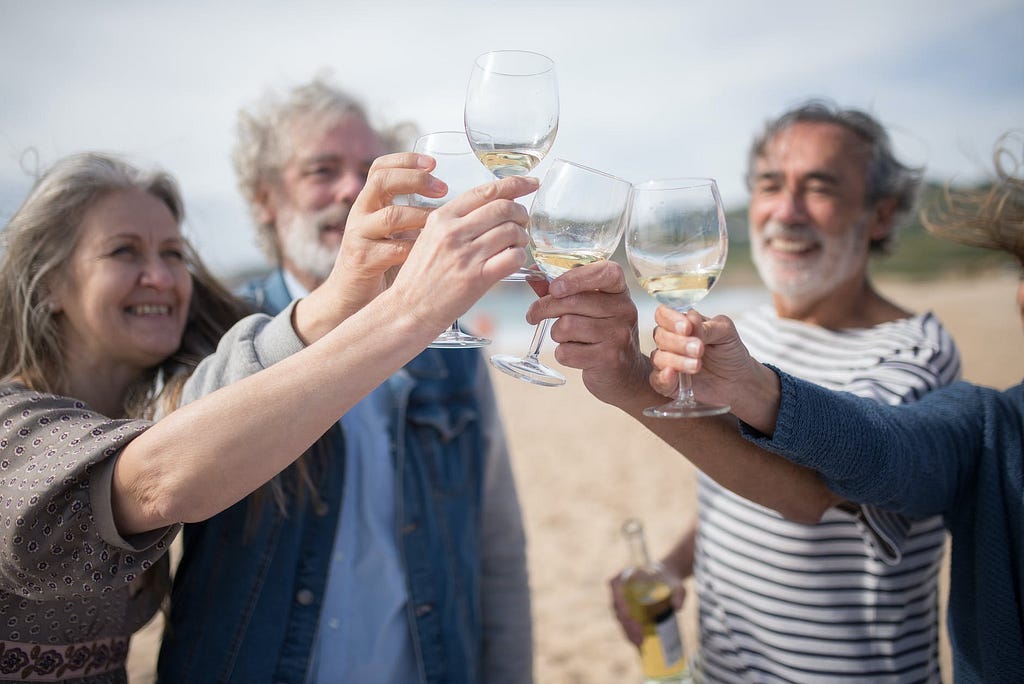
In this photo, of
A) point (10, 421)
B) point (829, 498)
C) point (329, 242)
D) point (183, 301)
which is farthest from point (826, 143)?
point (10, 421)

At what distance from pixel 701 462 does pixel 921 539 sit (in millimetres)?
846

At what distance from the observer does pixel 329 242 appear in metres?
3.11

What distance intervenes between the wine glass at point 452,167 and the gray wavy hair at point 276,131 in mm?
1841

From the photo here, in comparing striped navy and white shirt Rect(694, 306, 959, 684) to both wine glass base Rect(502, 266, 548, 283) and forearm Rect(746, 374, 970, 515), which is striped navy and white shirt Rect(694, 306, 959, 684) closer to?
forearm Rect(746, 374, 970, 515)

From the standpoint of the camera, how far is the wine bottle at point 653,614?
2.51m

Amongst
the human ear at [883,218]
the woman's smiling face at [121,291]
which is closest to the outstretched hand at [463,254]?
the woman's smiling face at [121,291]

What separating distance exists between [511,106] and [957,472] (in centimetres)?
144

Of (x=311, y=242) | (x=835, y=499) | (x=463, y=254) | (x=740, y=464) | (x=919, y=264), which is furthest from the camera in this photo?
(x=919, y=264)

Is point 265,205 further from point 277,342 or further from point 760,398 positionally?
point 760,398

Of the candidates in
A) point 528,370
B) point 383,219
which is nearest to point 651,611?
point 528,370

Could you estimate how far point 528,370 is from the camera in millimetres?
1611

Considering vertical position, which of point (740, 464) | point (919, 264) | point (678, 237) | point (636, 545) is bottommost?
point (919, 264)

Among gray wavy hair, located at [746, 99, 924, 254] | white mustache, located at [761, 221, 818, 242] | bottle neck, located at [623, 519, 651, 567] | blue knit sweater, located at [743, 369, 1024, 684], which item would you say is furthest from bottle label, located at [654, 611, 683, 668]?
gray wavy hair, located at [746, 99, 924, 254]

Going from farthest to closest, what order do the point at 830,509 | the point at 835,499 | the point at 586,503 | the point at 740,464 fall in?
1. the point at 586,503
2. the point at 830,509
3. the point at 835,499
4. the point at 740,464
